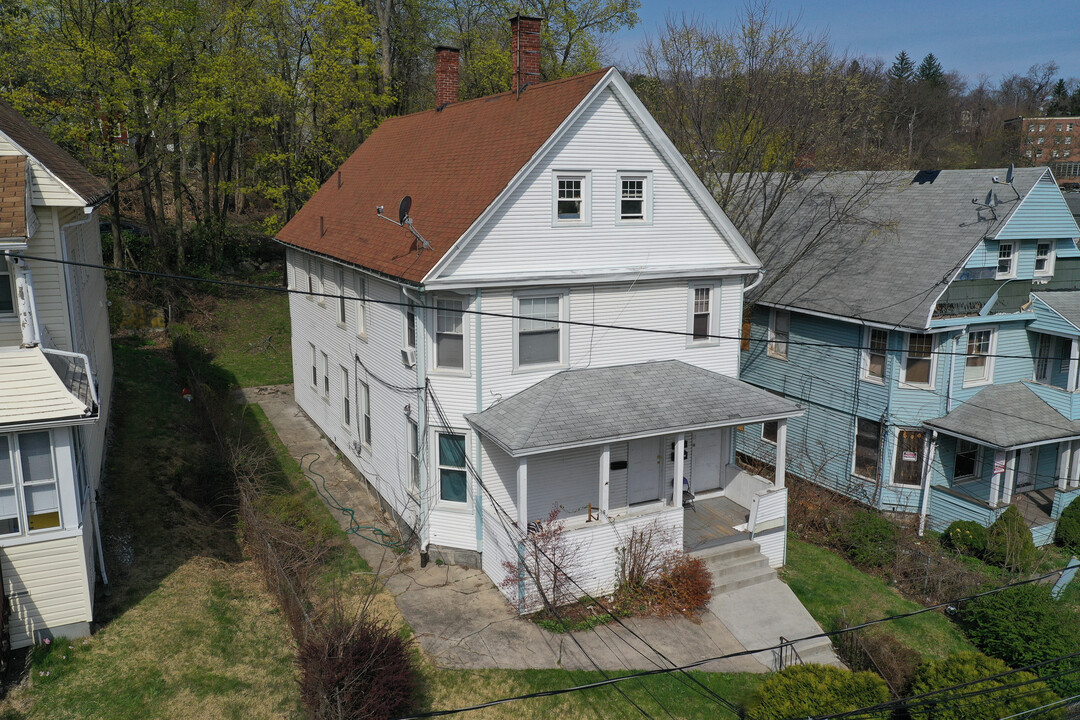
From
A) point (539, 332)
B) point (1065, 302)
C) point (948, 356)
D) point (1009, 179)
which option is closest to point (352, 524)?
point (539, 332)

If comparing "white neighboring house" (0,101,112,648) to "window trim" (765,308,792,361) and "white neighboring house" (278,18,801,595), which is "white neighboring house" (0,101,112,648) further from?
"window trim" (765,308,792,361)

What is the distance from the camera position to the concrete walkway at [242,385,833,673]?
13969mm

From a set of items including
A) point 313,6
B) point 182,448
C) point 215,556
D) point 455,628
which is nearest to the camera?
point 455,628

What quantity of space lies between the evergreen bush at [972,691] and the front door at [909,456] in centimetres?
913

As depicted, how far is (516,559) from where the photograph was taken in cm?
1523

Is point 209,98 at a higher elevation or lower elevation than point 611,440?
higher

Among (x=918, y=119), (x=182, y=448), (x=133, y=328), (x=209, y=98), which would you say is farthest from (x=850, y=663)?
(x=918, y=119)

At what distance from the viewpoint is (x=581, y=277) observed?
650 inches

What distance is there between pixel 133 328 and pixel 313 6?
1749 centimetres

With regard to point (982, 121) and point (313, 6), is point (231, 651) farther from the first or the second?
point (982, 121)

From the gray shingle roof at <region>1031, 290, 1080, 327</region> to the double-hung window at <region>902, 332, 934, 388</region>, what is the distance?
4093mm

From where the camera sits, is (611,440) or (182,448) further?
(182,448)

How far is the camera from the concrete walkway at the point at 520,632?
1397cm

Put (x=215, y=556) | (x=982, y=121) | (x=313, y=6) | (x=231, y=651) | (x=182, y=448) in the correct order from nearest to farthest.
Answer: (x=231, y=651) → (x=215, y=556) → (x=182, y=448) → (x=313, y=6) → (x=982, y=121)
